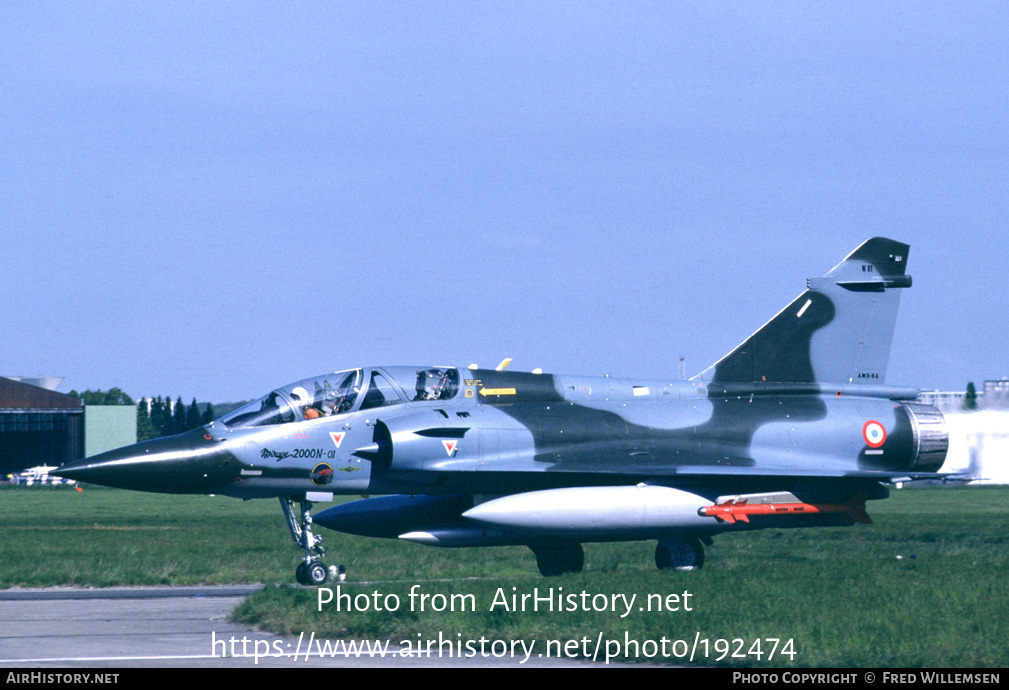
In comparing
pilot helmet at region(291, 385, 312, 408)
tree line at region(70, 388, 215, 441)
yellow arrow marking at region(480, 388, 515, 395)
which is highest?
yellow arrow marking at region(480, 388, 515, 395)

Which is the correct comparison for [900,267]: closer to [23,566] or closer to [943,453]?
[943,453]

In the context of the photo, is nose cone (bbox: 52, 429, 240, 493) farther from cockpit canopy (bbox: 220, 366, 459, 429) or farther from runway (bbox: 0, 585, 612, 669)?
runway (bbox: 0, 585, 612, 669)

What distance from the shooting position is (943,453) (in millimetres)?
18375

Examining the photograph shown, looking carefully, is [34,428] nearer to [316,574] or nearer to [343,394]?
[343,394]

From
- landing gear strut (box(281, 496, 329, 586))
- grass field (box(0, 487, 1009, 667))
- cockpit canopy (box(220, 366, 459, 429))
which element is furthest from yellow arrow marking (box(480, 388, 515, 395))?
landing gear strut (box(281, 496, 329, 586))

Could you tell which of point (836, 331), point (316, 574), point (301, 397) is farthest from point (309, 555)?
point (836, 331)

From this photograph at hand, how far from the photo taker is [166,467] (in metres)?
15.0

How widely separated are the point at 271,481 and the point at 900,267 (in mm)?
10752


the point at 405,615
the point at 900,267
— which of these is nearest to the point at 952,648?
the point at 405,615

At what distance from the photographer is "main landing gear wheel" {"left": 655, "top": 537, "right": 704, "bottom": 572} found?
16812 millimetres

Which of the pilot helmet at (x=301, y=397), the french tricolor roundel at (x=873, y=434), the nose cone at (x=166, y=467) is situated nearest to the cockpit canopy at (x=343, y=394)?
the pilot helmet at (x=301, y=397)

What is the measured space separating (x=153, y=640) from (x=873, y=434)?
36.9 feet

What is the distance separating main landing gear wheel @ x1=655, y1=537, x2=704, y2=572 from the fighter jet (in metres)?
0.03

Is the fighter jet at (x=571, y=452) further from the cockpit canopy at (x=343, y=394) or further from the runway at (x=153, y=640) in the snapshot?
the runway at (x=153, y=640)
